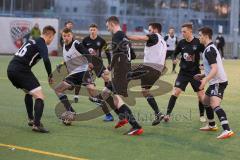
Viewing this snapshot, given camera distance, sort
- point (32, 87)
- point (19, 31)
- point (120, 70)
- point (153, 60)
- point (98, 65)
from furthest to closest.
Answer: point (19, 31), point (98, 65), point (153, 60), point (120, 70), point (32, 87)

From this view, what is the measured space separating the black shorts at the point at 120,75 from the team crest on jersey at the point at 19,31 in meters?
22.1

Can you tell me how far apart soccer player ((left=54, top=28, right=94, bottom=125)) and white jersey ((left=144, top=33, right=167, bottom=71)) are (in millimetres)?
1248

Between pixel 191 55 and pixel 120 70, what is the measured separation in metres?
1.62

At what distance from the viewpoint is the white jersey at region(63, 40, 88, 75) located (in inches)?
433

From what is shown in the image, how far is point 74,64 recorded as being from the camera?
36.9 ft

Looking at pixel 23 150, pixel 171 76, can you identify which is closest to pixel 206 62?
pixel 23 150

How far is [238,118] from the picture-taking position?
11375mm

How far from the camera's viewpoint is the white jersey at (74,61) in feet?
36.1

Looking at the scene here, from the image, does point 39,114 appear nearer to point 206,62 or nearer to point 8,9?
point 206,62

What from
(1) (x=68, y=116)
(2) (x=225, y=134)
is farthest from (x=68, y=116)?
(2) (x=225, y=134)

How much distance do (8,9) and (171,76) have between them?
1977 centimetres

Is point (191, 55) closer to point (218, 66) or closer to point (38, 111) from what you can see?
point (218, 66)

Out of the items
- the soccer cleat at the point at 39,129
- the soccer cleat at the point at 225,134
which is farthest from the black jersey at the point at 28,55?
the soccer cleat at the point at 225,134

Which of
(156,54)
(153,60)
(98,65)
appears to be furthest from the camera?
(98,65)
